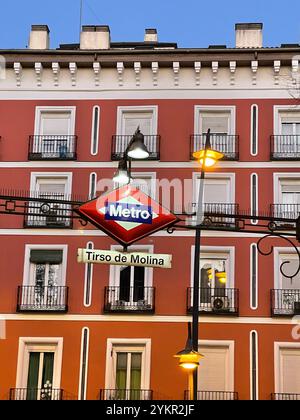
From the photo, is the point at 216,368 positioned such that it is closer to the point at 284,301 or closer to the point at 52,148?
the point at 284,301

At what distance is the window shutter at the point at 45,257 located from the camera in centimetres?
3192

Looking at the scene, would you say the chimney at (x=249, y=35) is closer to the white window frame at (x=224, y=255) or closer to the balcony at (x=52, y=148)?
the balcony at (x=52, y=148)

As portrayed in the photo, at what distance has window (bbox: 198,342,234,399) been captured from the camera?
3038 centimetres

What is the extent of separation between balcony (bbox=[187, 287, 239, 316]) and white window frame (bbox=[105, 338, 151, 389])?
2043mm

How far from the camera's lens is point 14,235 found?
105ft

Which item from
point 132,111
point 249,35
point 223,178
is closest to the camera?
point 223,178

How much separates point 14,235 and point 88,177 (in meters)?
3.52

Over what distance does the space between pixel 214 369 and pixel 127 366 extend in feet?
10.2

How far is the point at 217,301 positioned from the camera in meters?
31.0

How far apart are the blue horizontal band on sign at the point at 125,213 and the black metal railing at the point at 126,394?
20534mm

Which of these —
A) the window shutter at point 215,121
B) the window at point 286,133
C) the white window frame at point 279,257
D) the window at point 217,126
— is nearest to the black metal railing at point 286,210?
the white window frame at point 279,257

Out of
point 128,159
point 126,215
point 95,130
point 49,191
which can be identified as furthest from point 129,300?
point 126,215

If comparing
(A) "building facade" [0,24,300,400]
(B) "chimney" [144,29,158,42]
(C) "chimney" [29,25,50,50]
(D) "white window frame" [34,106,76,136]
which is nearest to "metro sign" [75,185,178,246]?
(A) "building facade" [0,24,300,400]
